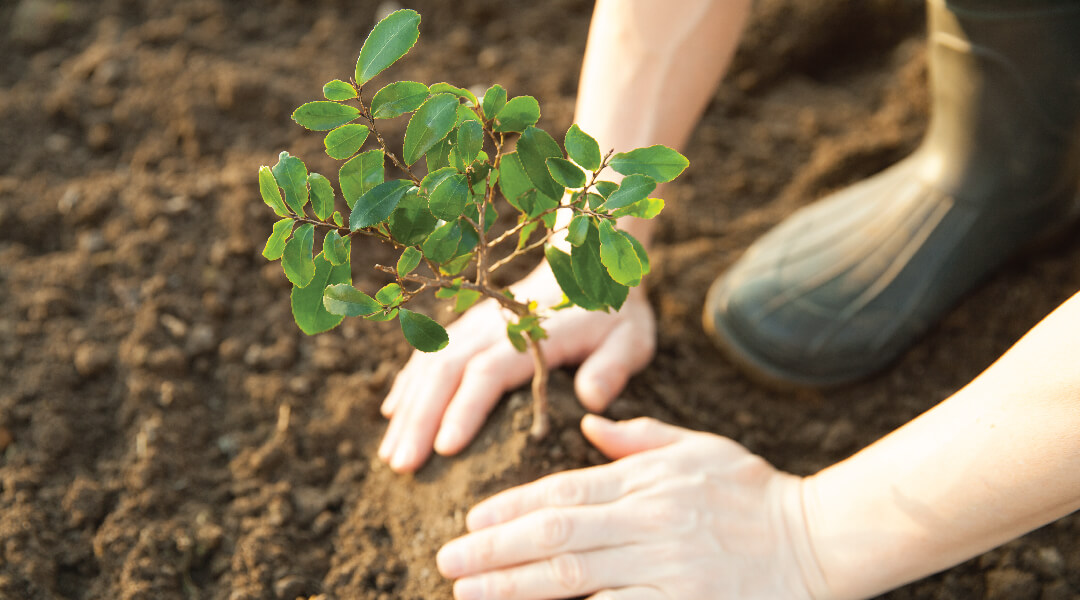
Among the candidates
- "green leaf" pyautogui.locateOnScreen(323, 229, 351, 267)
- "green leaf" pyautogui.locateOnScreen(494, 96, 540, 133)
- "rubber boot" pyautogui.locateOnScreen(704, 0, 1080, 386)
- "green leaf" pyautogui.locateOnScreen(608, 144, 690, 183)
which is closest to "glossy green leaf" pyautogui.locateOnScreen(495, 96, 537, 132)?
"green leaf" pyautogui.locateOnScreen(494, 96, 540, 133)

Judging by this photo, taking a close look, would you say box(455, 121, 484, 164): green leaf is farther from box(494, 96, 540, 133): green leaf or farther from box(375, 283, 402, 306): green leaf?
box(375, 283, 402, 306): green leaf

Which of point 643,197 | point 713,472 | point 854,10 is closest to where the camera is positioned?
point 643,197

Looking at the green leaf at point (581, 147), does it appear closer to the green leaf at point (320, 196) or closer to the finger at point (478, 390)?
the green leaf at point (320, 196)

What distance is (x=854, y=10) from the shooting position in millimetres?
2455

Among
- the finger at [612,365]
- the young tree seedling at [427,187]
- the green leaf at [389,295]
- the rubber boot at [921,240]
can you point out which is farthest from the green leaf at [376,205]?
the rubber boot at [921,240]

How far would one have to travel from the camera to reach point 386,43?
2.85 feet

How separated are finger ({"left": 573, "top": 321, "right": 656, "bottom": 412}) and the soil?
0.16 ft

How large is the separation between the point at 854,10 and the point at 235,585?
222cm

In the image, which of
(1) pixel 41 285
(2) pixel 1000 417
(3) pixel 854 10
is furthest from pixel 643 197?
(3) pixel 854 10

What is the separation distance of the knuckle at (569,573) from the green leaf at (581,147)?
0.68 metres

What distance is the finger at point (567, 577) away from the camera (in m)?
1.32

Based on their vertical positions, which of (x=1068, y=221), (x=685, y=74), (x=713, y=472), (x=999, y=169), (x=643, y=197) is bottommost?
(x=713, y=472)

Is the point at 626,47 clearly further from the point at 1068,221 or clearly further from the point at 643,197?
the point at 1068,221

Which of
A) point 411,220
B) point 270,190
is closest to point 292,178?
point 270,190
